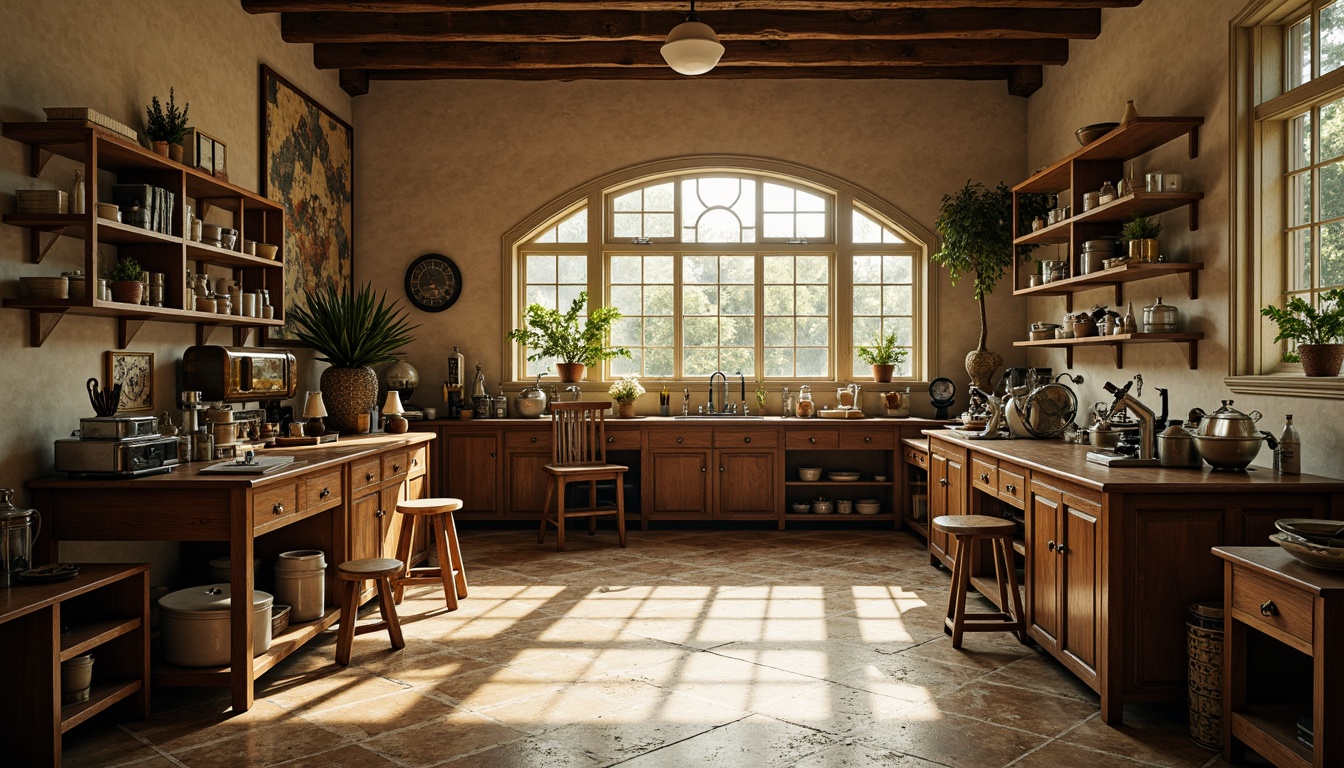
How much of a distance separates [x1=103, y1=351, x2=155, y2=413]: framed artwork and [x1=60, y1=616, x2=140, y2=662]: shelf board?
127 cm

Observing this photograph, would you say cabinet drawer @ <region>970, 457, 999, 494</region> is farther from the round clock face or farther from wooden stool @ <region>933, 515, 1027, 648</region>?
the round clock face

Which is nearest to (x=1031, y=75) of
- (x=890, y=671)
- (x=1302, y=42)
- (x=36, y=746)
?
(x=1302, y=42)

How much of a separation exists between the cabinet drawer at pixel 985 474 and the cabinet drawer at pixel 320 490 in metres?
3.60

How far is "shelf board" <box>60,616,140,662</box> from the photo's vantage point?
3.15 metres

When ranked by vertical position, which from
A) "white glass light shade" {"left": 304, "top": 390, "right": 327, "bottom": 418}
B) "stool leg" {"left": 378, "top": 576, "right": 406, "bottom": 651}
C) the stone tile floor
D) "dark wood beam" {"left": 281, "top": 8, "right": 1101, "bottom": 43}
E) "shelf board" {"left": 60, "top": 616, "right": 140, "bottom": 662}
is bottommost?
the stone tile floor

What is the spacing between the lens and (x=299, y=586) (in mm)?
4465

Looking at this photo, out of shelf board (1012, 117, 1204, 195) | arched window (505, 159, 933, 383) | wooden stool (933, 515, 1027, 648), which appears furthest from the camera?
arched window (505, 159, 933, 383)

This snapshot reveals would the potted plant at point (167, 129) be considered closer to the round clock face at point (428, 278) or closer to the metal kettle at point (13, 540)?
the metal kettle at point (13, 540)

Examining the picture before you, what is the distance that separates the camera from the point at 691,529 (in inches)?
303

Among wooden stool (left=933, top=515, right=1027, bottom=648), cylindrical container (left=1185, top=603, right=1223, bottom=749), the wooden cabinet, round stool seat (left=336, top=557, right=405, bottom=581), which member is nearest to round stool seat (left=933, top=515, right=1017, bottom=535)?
wooden stool (left=933, top=515, right=1027, bottom=648)

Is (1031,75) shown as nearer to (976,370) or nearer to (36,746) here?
(976,370)

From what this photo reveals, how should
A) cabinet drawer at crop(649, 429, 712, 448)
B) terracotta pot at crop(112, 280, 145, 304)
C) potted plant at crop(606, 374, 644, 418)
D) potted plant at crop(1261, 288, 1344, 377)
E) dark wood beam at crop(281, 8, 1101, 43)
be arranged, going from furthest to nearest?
potted plant at crop(606, 374, 644, 418), cabinet drawer at crop(649, 429, 712, 448), dark wood beam at crop(281, 8, 1101, 43), terracotta pot at crop(112, 280, 145, 304), potted plant at crop(1261, 288, 1344, 377)

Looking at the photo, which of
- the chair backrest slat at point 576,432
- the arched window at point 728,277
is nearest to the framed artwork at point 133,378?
the chair backrest slat at point 576,432

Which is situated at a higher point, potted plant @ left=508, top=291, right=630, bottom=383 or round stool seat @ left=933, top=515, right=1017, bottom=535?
potted plant @ left=508, top=291, right=630, bottom=383
